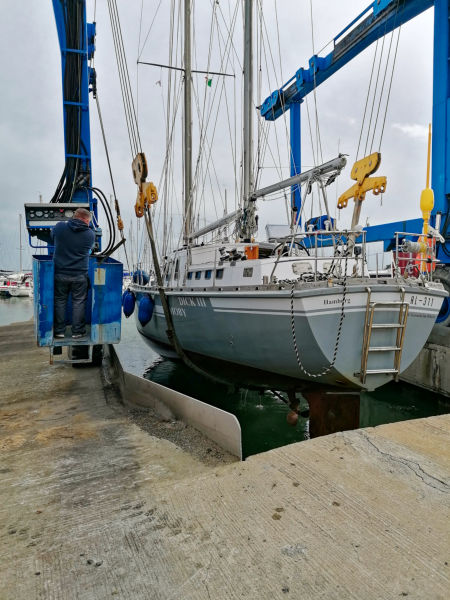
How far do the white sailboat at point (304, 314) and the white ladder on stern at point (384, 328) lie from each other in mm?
13

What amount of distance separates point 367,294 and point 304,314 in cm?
84

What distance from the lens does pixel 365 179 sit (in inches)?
248

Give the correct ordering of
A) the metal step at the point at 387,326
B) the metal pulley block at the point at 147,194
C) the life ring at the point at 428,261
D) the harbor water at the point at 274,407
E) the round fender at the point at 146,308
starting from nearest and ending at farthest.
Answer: the metal step at the point at 387,326, the metal pulley block at the point at 147,194, the life ring at the point at 428,261, the harbor water at the point at 274,407, the round fender at the point at 146,308

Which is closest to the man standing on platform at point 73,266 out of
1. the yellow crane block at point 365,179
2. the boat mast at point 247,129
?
the yellow crane block at point 365,179

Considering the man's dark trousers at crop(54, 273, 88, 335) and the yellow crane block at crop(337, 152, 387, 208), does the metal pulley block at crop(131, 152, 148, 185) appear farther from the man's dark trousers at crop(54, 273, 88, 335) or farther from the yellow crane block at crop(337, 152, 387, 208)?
the yellow crane block at crop(337, 152, 387, 208)

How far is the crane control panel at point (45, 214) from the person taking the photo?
5988 millimetres

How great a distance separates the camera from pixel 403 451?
341 cm

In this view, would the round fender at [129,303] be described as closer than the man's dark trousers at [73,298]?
No

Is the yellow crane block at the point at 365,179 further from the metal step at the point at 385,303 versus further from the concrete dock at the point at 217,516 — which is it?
the concrete dock at the point at 217,516

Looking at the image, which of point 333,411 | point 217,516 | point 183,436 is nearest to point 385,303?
point 333,411

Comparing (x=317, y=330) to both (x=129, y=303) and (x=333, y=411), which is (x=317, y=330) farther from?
(x=129, y=303)

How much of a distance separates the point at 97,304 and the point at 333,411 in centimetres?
365

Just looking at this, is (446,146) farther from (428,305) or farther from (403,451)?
(403,451)

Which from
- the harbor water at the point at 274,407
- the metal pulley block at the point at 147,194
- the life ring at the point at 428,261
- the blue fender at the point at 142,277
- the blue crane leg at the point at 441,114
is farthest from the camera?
the blue fender at the point at 142,277
